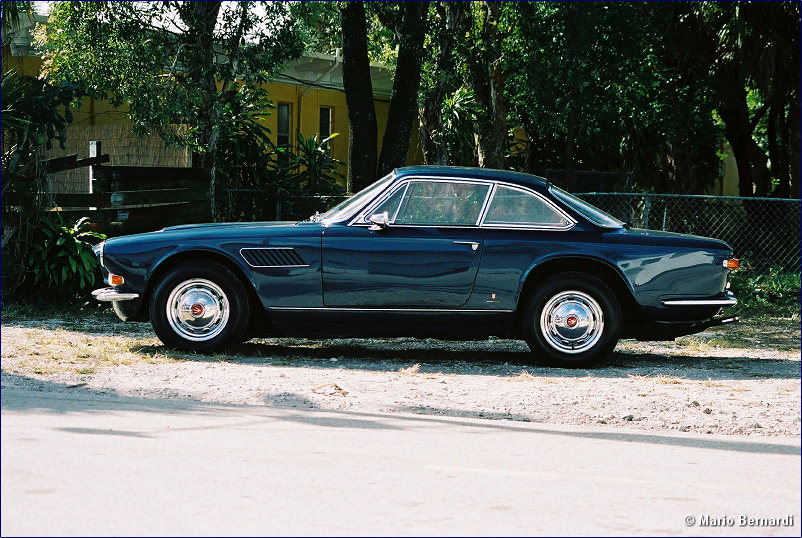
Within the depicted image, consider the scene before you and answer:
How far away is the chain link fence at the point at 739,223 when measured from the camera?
16.6 metres

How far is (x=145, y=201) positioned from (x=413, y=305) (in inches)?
217

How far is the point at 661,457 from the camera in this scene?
19.0 ft

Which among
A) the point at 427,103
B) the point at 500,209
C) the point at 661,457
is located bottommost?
the point at 661,457

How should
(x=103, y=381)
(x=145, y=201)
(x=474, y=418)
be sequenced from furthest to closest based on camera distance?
1. (x=145, y=201)
2. (x=103, y=381)
3. (x=474, y=418)

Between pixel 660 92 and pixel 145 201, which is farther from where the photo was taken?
pixel 660 92

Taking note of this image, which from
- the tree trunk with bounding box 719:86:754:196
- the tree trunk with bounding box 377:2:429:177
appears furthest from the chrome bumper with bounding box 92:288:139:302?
the tree trunk with bounding box 719:86:754:196

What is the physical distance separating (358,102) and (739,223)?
30.0ft

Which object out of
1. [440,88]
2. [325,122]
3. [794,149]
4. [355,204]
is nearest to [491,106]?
[440,88]

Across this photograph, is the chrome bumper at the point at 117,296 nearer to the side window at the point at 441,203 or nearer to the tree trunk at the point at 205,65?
the side window at the point at 441,203

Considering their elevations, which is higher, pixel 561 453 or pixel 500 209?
pixel 500 209

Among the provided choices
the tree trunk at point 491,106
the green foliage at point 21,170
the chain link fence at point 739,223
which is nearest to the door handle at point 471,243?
the green foliage at point 21,170

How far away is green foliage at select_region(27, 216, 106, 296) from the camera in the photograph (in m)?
12.0

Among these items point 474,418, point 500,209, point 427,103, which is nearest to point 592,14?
point 427,103

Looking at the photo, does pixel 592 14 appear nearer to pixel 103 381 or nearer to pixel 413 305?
pixel 413 305
